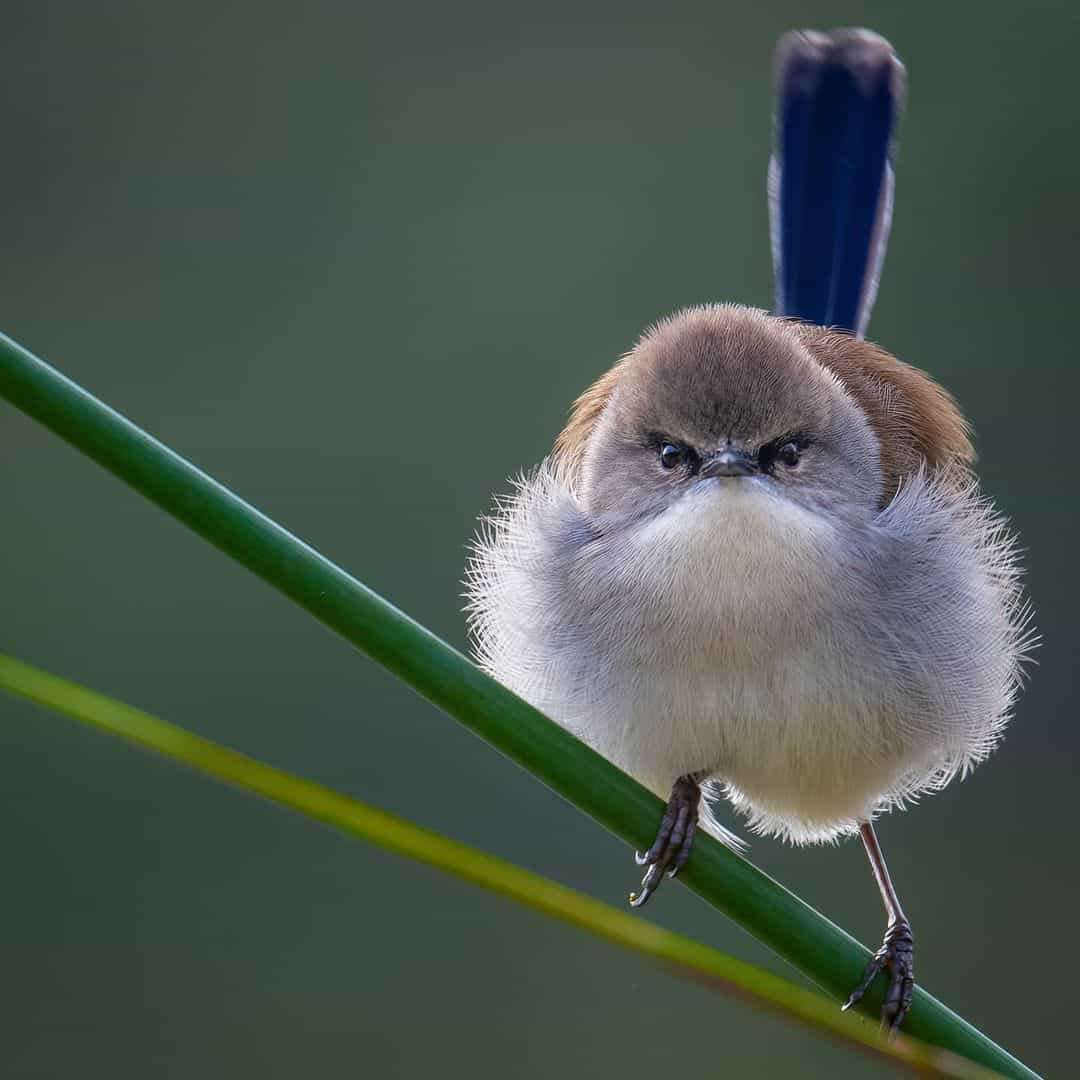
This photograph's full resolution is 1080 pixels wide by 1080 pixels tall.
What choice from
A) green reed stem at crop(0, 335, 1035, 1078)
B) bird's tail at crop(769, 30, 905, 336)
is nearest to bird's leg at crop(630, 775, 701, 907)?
green reed stem at crop(0, 335, 1035, 1078)

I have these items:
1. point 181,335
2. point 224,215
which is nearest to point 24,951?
point 181,335

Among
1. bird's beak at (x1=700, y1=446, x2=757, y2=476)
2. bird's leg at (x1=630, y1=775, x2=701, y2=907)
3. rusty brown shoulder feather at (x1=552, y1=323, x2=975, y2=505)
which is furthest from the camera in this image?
rusty brown shoulder feather at (x1=552, y1=323, x2=975, y2=505)

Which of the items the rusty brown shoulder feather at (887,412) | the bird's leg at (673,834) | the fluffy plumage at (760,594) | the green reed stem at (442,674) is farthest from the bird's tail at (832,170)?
the green reed stem at (442,674)

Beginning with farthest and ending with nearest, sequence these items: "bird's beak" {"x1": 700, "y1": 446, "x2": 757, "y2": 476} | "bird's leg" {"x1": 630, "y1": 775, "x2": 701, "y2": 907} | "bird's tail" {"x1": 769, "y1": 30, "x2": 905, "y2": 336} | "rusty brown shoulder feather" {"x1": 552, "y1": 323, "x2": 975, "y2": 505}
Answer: "bird's tail" {"x1": 769, "y1": 30, "x2": 905, "y2": 336} → "rusty brown shoulder feather" {"x1": 552, "y1": 323, "x2": 975, "y2": 505} → "bird's beak" {"x1": 700, "y1": 446, "x2": 757, "y2": 476} → "bird's leg" {"x1": 630, "y1": 775, "x2": 701, "y2": 907}

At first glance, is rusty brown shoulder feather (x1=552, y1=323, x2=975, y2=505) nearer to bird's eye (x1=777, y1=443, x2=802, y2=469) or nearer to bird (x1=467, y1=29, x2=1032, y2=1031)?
bird (x1=467, y1=29, x2=1032, y2=1031)

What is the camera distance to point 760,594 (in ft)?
6.32

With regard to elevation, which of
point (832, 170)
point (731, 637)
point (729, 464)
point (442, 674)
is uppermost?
point (832, 170)

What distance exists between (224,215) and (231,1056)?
2.30 meters

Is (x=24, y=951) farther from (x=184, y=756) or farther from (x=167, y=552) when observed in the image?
(x=184, y=756)

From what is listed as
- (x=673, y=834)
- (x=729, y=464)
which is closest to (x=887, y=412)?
(x=729, y=464)

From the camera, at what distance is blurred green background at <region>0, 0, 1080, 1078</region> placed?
3.80 m

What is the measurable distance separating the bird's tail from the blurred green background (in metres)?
1.26

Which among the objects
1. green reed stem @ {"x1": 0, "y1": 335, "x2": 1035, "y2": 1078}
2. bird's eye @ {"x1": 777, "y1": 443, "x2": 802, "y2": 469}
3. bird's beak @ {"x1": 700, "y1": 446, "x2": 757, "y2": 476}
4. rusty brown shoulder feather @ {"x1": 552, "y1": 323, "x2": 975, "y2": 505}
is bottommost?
green reed stem @ {"x1": 0, "y1": 335, "x2": 1035, "y2": 1078}

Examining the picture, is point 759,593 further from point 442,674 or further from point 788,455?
point 442,674
